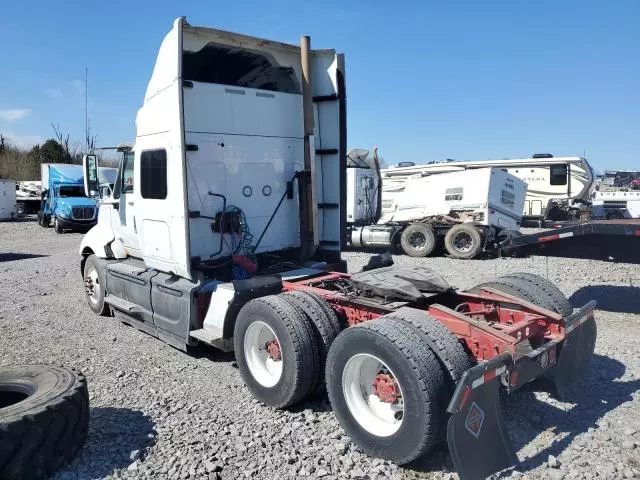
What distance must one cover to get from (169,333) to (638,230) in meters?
6.02

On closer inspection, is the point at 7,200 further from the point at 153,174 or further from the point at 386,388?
the point at 386,388

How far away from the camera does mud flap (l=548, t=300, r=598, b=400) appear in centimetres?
440

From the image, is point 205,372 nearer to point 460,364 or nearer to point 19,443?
point 19,443

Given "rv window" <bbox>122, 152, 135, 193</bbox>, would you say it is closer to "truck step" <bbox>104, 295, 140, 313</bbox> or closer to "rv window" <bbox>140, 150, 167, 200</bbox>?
"rv window" <bbox>140, 150, 167, 200</bbox>

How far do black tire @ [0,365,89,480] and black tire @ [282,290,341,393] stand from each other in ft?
6.21

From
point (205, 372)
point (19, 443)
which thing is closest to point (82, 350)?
point (205, 372)

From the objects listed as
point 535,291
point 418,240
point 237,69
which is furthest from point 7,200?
point 535,291

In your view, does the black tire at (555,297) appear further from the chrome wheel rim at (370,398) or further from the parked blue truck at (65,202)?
the parked blue truck at (65,202)

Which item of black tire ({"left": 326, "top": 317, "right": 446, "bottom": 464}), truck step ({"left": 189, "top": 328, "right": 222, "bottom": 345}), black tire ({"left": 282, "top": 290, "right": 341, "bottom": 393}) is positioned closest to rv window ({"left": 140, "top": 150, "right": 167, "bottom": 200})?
truck step ({"left": 189, "top": 328, "right": 222, "bottom": 345})

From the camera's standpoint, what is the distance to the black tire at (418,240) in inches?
619

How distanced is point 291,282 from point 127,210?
3.01m

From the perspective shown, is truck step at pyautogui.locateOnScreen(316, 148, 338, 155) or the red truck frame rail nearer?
the red truck frame rail

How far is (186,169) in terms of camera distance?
5758mm

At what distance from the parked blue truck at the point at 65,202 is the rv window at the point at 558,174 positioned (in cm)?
2052
